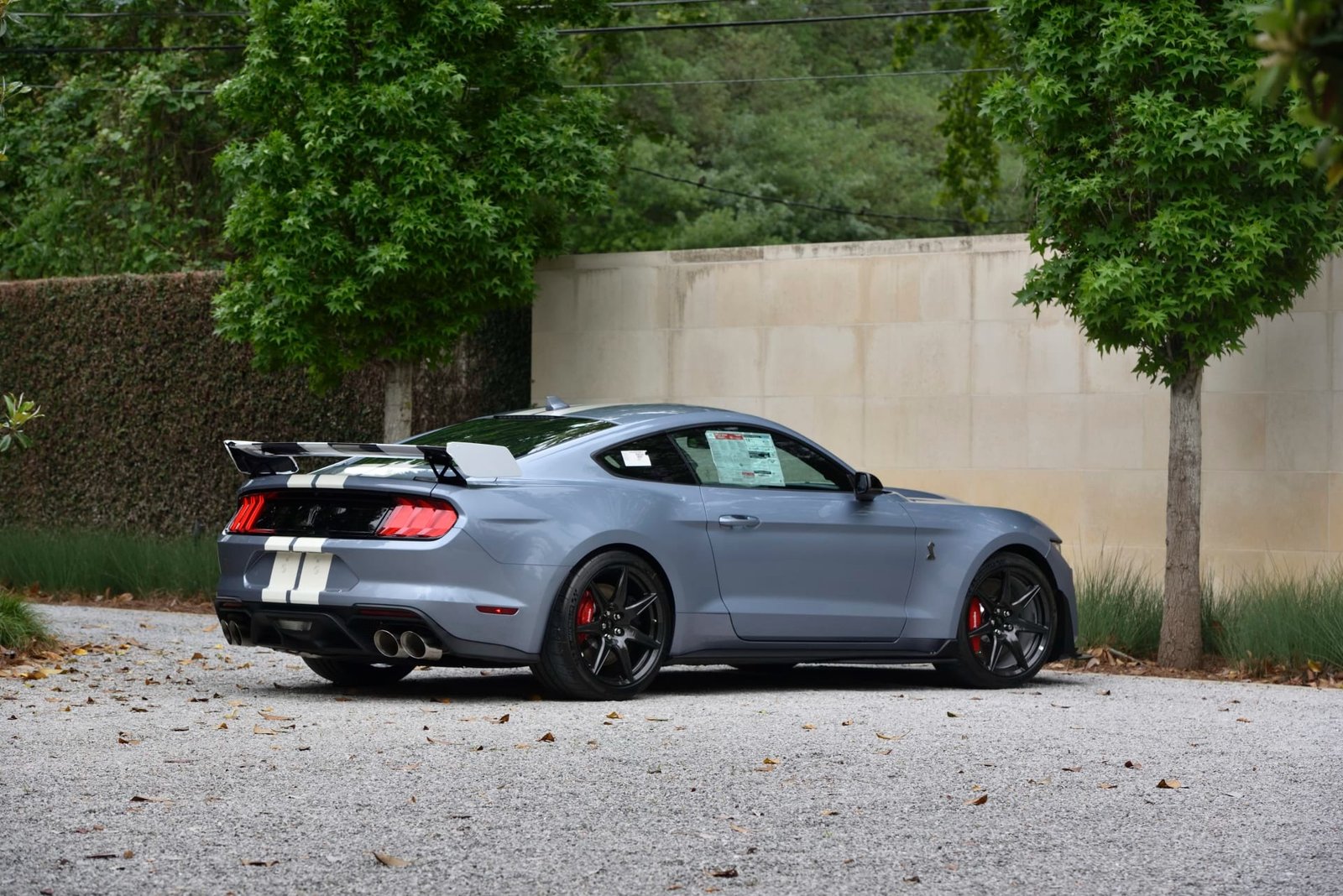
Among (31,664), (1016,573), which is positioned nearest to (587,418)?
(1016,573)

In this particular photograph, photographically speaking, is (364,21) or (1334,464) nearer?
(1334,464)

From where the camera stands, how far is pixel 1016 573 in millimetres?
9805

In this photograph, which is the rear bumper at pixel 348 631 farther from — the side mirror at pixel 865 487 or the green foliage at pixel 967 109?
the green foliage at pixel 967 109

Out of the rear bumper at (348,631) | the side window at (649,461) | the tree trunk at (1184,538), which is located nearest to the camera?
the rear bumper at (348,631)

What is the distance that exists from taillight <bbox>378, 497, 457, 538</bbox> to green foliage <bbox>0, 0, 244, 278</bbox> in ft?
45.5

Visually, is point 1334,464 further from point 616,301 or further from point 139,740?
point 139,740

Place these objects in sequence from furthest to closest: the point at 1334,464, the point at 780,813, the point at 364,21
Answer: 1. the point at 364,21
2. the point at 1334,464
3. the point at 780,813

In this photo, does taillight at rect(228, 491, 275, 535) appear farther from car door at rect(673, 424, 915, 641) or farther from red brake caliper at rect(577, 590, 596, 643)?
car door at rect(673, 424, 915, 641)

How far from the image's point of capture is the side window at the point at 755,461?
898 cm

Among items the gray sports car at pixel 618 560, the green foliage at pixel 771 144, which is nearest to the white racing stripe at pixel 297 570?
the gray sports car at pixel 618 560

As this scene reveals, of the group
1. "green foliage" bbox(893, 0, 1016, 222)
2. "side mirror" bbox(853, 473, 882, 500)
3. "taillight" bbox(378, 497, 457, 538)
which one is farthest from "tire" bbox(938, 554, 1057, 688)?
"green foliage" bbox(893, 0, 1016, 222)

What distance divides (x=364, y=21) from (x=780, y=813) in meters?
9.70

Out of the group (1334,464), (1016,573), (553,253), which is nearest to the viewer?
(1016,573)

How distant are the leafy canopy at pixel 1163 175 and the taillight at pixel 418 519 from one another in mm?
4682
